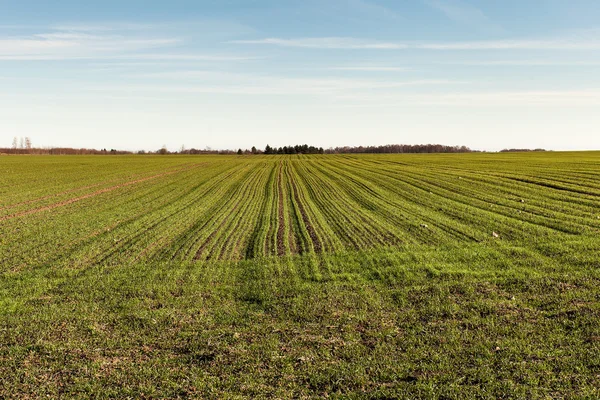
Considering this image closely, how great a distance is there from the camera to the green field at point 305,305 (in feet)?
20.7

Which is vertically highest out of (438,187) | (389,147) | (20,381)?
(389,147)

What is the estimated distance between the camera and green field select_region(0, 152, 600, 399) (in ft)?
20.7

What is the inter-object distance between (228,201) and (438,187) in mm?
15183

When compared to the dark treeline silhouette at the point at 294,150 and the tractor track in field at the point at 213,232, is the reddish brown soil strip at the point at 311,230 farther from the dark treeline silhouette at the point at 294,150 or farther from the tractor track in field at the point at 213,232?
the dark treeline silhouette at the point at 294,150

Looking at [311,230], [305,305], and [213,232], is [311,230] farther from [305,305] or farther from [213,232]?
[305,305]

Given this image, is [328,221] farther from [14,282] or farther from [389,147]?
[389,147]

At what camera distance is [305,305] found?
9.26 m

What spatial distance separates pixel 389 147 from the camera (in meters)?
197

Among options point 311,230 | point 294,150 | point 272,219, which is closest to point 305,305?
point 311,230

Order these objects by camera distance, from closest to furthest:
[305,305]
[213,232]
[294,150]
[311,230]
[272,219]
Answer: [305,305] < [213,232] < [311,230] < [272,219] < [294,150]

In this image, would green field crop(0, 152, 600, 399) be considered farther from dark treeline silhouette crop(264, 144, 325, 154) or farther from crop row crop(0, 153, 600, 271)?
dark treeline silhouette crop(264, 144, 325, 154)

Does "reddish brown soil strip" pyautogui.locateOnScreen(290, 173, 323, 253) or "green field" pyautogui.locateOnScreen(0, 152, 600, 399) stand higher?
"reddish brown soil strip" pyautogui.locateOnScreen(290, 173, 323, 253)

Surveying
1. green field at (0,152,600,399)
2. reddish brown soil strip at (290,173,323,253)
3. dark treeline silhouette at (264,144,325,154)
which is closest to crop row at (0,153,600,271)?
reddish brown soil strip at (290,173,323,253)

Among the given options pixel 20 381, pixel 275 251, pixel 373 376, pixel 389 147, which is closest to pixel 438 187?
pixel 275 251
